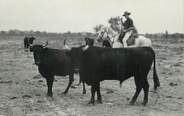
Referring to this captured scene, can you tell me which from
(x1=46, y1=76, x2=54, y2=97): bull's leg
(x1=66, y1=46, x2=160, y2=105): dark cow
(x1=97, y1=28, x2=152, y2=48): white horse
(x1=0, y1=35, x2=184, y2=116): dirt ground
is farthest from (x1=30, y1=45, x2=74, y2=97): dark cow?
(x1=97, y1=28, x2=152, y2=48): white horse

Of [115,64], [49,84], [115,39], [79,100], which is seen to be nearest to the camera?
[115,64]

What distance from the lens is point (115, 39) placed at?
17.0m

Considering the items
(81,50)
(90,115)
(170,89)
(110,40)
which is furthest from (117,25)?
(90,115)

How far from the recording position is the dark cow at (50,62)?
14609 millimetres

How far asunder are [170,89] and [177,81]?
7.38 feet

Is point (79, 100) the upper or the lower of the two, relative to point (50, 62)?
lower

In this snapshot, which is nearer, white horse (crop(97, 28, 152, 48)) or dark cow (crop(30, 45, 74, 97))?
dark cow (crop(30, 45, 74, 97))

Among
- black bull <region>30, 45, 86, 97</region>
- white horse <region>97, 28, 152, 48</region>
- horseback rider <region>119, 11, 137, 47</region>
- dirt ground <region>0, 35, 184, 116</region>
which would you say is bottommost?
dirt ground <region>0, 35, 184, 116</region>

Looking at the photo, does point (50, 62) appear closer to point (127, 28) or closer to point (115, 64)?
point (115, 64)

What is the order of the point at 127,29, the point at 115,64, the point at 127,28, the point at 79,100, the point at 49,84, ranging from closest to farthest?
the point at 115,64, the point at 79,100, the point at 49,84, the point at 127,29, the point at 127,28

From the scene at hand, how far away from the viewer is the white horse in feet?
52.9

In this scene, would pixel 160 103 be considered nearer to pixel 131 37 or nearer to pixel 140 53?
pixel 140 53

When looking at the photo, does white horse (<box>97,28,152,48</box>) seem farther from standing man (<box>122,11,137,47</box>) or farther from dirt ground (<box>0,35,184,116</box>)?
dirt ground (<box>0,35,184,116</box>)

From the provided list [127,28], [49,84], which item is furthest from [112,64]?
[127,28]
